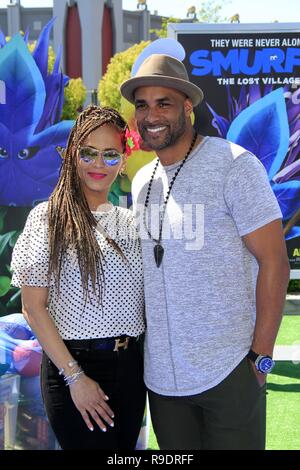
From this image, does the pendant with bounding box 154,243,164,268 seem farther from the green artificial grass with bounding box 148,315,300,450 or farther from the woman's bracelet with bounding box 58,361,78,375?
the green artificial grass with bounding box 148,315,300,450

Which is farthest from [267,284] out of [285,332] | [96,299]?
[285,332]

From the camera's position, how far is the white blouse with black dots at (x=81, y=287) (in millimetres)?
1940

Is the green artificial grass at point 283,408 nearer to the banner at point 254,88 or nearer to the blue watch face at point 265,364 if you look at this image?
the banner at point 254,88

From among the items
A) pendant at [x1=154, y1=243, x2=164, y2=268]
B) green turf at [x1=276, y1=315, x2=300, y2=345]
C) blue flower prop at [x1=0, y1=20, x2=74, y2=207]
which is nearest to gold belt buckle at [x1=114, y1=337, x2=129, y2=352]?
pendant at [x1=154, y1=243, x2=164, y2=268]

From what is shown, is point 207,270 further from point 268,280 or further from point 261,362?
point 261,362

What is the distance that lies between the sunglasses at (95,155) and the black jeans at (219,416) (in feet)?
2.58

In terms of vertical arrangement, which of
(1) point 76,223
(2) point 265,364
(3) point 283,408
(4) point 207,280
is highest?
(1) point 76,223

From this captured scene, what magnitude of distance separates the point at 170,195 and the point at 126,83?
41 cm

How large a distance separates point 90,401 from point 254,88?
3.69 m

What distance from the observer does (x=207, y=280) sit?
190 cm

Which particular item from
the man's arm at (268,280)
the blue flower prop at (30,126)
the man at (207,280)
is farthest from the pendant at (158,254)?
the blue flower prop at (30,126)

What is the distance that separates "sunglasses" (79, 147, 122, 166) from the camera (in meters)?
2.05

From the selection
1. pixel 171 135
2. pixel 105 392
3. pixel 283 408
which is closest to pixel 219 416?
pixel 105 392
